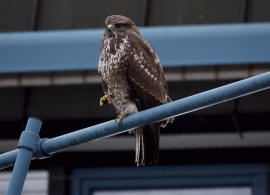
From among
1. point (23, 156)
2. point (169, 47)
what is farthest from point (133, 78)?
point (169, 47)

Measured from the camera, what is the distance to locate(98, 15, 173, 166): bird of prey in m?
7.57

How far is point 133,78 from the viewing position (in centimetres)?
768

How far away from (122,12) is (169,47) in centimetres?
182

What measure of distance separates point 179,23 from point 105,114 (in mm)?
1607

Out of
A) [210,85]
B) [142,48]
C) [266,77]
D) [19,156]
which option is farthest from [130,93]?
[210,85]

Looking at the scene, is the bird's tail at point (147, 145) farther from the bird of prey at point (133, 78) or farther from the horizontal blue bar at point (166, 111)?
the horizontal blue bar at point (166, 111)

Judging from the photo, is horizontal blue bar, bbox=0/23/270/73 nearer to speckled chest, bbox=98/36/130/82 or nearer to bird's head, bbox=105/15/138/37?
bird's head, bbox=105/15/138/37

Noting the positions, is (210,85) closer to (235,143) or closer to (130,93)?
(235,143)

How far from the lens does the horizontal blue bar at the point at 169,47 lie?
409 inches

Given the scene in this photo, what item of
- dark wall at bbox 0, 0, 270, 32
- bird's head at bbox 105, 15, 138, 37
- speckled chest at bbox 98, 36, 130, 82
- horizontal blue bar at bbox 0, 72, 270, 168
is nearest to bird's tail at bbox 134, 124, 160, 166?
speckled chest at bbox 98, 36, 130, 82

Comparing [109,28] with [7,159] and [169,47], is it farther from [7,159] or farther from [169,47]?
[169,47]

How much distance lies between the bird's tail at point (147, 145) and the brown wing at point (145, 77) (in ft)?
0.78

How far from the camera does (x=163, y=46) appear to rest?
34.2 ft

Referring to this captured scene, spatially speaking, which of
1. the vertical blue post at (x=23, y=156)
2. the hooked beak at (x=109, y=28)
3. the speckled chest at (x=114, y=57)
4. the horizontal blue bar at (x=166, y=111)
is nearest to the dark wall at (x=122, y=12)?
the hooked beak at (x=109, y=28)
